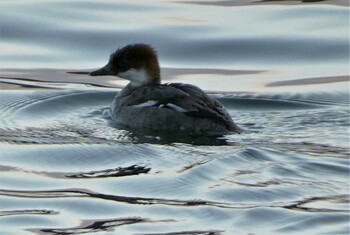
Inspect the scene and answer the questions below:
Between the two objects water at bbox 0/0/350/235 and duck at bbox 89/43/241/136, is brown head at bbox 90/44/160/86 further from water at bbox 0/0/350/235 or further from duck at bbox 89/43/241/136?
water at bbox 0/0/350/235

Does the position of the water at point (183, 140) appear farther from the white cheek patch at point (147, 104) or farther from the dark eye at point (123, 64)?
the dark eye at point (123, 64)

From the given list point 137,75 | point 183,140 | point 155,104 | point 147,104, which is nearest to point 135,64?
point 137,75

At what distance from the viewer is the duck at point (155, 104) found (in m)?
11.1

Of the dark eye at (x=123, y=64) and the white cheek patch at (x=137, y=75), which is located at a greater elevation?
the dark eye at (x=123, y=64)

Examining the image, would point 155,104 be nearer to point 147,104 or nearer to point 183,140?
point 147,104

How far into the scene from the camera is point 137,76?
12.3 metres

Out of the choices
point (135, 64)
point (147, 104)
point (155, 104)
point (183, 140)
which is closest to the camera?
point (183, 140)

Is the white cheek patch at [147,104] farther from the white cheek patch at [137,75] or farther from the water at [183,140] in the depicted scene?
the white cheek patch at [137,75]

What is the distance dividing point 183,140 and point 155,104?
76 centimetres

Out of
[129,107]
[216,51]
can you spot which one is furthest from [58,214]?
A: [216,51]

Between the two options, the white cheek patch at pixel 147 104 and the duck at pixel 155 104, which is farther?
the white cheek patch at pixel 147 104

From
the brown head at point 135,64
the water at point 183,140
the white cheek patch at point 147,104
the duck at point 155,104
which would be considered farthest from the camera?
the brown head at point 135,64

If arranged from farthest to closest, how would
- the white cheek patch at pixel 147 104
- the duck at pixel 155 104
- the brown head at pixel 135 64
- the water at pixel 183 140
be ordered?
the brown head at pixel 135 64, the white cheek patch at pixel 147 104, the duck at pixel 155 104, the water at pixel 183 140

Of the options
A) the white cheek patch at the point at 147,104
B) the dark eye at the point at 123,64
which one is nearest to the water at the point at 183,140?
the white cheek patch at the point at 147,104
